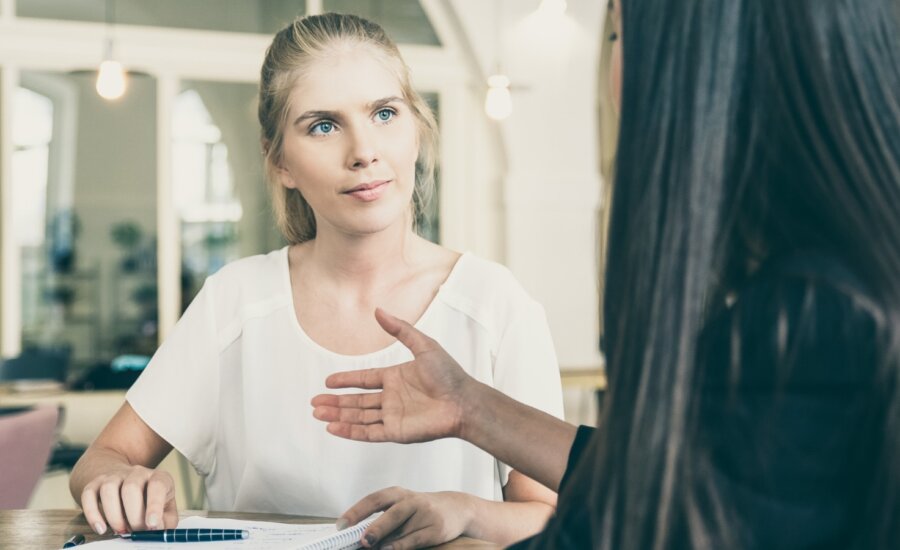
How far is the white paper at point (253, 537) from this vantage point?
3.66 feet

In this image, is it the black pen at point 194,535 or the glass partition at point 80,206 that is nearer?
the black pen at point 194,535

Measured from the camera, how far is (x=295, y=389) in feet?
5.16

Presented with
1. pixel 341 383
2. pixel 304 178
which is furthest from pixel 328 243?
pixel 341 383

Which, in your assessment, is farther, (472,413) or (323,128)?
(323,128)

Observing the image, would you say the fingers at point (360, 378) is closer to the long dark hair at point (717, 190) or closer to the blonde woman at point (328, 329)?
the blonde woman at point (328, 329)

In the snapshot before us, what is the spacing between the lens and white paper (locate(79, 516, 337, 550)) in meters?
1.12

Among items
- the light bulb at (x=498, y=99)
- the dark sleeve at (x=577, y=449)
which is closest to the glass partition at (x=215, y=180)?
the light bulb at (x=498, y=99)

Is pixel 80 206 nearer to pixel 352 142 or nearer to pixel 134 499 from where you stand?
pixel 352 142

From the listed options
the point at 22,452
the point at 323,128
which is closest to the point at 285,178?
the point at 323,128

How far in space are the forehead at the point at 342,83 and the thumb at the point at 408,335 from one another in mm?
527

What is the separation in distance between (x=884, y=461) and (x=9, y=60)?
23.3ft

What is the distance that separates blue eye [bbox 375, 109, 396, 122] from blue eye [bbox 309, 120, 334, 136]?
0.08 m

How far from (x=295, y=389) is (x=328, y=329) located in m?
0.12

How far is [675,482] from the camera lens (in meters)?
0.65
